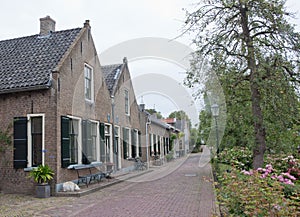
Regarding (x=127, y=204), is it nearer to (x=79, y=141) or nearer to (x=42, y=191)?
(x=42, y=191)

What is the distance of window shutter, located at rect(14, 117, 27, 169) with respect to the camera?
10914 mm

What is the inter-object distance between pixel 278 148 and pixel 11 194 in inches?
401

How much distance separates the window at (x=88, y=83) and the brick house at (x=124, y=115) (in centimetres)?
289

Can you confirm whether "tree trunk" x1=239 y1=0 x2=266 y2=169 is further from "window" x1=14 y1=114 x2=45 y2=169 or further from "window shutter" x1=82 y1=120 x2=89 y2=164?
"window" x1=14 y1=114 x2=45 y2=169

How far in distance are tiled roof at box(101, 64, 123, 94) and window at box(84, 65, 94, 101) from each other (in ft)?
10.3

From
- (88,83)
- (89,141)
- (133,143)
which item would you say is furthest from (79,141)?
(133,143)

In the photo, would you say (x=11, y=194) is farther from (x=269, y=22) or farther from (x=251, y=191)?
(x=269, y=22)

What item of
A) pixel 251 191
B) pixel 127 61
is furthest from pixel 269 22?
pixel 127 61

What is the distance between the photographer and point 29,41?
14.1 metres

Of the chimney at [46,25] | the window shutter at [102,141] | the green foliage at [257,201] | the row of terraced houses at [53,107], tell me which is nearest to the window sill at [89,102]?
the row of terraced houses at [53,107]

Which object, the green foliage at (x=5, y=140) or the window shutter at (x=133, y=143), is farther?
the window shutter at (x=133, y=143)

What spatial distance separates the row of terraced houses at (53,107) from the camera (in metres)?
10.9

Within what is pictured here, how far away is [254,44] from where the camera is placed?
1068 centimetres

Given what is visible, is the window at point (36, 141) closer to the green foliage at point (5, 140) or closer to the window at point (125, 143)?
the green foliage at point (5, 140)
